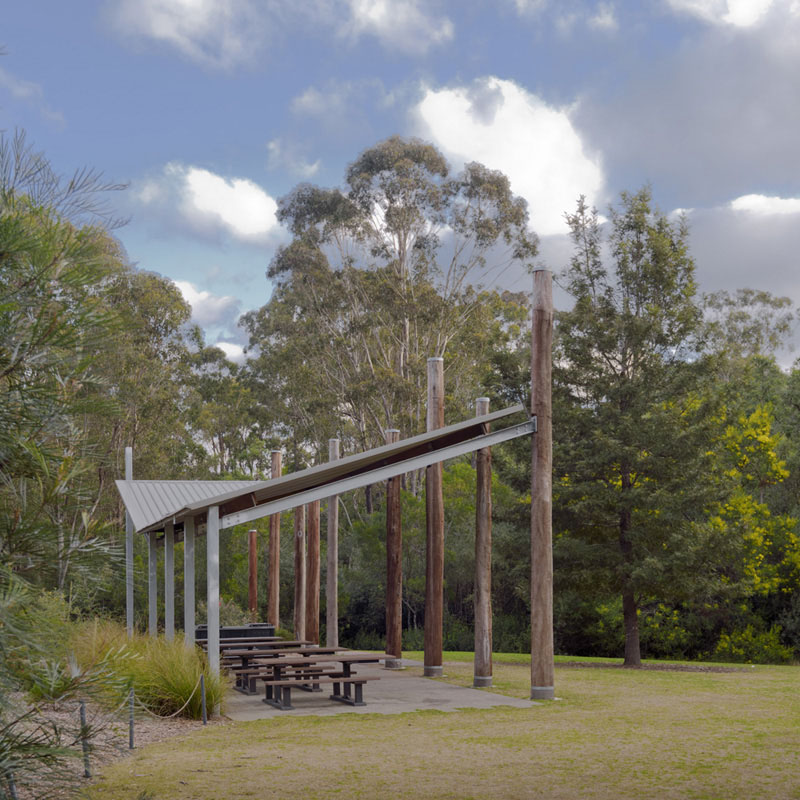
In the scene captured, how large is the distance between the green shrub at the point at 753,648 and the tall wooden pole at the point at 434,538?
35.3ft

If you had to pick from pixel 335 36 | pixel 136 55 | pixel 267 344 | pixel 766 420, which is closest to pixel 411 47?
pixel 335 36

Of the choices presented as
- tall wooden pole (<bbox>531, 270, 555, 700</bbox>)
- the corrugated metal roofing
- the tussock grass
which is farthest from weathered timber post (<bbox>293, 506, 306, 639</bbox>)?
the tussock grass

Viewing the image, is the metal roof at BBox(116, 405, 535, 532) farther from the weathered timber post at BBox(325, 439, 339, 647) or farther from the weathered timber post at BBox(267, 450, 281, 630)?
the weathered timber post at BBox(267, 450, 281, 630)

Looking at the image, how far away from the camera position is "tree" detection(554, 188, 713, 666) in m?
16.8

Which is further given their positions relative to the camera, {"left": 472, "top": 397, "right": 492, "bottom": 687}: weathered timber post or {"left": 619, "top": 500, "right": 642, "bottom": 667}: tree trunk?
{"left": 619, "top": 500, "right": 642, "bottom": 667}: tree trunk

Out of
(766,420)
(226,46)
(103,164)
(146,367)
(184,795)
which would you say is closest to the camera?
(103,164)

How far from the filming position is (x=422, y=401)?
102 ft

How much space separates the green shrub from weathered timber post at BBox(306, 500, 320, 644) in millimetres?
9918

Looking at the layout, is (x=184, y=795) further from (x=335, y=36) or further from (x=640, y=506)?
(x=335, y=36)

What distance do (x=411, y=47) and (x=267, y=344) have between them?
18286mm

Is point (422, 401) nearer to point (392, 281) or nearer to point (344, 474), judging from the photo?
point (392, 281)

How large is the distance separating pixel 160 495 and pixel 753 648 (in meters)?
14.0

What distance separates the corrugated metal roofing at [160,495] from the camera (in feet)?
50.9

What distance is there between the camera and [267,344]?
36.2m
